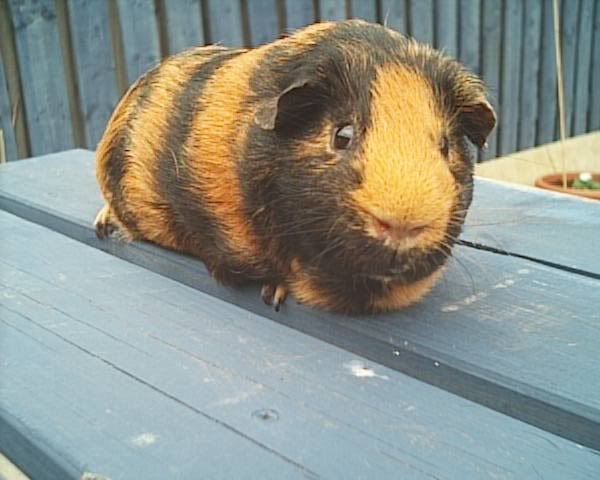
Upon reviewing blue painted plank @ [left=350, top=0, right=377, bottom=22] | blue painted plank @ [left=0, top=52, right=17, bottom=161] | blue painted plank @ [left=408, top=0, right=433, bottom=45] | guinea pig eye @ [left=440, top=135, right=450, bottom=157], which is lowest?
blue painted plank @ [left=0, top=52, right=17, bottom=161]

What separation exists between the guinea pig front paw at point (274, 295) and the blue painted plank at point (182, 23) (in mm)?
2552

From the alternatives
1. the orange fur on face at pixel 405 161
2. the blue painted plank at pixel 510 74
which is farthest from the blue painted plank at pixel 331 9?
the orange fur on face at pixel 405 161

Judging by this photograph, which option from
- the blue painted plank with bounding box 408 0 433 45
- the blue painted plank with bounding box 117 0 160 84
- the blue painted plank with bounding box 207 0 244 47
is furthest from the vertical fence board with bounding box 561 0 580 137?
the blue painted plank with bounding box 117 0 160 84

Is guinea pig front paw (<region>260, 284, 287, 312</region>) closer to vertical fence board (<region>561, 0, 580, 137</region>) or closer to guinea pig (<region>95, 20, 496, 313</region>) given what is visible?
guinea pig (<region>95, 20, 496, 313</region>)

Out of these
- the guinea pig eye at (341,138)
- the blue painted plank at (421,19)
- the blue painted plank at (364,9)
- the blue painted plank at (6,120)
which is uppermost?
the guinea pig eye at (341,138)

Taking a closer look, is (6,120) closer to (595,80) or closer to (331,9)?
(331,9)

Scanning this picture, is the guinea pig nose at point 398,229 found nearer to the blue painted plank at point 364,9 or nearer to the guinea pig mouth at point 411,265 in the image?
the guinea pig mouth at point 411,265

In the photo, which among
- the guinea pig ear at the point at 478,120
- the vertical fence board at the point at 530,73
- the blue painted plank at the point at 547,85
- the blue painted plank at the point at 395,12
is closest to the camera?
the guinea pig ear at the point at 478,120

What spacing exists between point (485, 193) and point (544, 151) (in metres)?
3.68

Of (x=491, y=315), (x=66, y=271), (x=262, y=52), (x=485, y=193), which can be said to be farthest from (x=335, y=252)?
(x=485, y=193)

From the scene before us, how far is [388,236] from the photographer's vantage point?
4.12 feet

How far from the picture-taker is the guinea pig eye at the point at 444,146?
54.0 inches

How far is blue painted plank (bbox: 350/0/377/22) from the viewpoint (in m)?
4.57

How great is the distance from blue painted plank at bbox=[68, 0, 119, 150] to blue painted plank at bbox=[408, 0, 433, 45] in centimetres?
190
